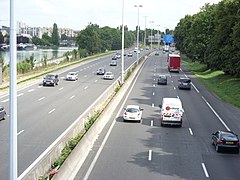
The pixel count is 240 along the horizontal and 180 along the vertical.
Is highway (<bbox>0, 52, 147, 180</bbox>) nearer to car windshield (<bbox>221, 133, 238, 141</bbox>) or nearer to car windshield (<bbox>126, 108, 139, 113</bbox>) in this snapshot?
car windshield (<bbox>126, 108, 139, 113</bbox>)

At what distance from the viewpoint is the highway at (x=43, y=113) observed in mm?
22750

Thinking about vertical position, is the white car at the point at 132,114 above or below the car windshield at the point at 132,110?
below

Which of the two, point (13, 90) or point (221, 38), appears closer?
point (13, 90)

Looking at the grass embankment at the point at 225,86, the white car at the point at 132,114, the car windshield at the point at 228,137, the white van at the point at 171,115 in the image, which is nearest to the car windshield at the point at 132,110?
the white car at the point at 132,114

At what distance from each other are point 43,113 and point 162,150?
1300 centimetres

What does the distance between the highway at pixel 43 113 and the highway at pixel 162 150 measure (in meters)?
2.77

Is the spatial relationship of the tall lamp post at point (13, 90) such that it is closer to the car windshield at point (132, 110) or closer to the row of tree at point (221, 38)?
the car windshield at point (132, 110)

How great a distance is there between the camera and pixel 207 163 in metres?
22.7

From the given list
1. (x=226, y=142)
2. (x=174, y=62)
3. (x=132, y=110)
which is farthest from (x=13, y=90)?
(x=174, y=62)

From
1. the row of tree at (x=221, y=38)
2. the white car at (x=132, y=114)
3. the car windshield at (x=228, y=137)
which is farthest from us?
the row of tree at (x=221, y=38)

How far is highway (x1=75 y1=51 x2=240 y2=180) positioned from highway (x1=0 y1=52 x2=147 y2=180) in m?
2.77

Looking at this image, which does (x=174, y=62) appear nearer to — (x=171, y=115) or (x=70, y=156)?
(x=171, y=115)

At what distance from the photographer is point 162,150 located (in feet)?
82.6

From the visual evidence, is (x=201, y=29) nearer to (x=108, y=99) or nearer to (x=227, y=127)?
(x=108, y=99)
